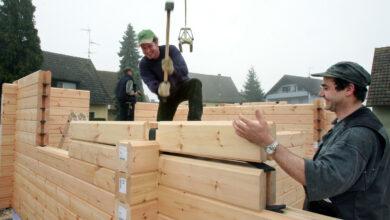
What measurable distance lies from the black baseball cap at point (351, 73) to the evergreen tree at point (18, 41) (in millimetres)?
23600

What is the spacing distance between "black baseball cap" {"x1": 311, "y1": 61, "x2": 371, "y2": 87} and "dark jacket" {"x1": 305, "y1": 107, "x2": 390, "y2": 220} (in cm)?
26

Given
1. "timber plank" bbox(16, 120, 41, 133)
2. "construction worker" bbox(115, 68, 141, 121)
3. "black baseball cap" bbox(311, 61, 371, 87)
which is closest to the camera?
"black baseball cap" bbox(311, 61, 371, 87)

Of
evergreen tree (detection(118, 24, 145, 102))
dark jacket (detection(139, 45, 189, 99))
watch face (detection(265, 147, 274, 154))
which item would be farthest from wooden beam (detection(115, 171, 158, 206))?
evergreen tree (detection(118, 24, 145, 102))

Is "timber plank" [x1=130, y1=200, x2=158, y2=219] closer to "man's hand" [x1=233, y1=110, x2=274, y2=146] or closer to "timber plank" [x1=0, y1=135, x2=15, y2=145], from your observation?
"man's hand" [x1=233, y1=110, x2=274, y2=146]

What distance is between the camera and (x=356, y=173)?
1500mm

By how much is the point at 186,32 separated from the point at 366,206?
9.47 ft

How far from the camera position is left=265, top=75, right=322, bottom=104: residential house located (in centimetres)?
4841

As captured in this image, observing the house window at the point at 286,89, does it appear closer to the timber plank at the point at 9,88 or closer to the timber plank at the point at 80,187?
the timber plank at the point at 9,88

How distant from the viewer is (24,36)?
859 inches

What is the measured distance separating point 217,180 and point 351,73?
124 centimetres

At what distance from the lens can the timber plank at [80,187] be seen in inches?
104

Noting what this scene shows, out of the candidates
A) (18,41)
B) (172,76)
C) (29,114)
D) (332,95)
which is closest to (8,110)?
(29,114)

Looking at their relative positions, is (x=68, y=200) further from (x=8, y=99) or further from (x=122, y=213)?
(x=8, y=99)

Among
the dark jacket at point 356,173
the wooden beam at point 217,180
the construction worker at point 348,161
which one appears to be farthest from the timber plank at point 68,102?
the dark jacket at point 356,173
